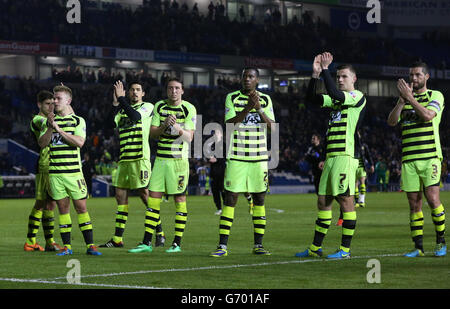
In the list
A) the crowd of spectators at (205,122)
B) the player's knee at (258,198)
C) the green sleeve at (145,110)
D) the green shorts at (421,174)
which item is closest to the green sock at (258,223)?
the player's knee at (258,198)

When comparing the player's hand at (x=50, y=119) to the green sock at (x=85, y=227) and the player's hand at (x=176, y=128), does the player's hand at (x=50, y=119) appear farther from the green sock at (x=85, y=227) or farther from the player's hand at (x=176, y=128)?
the player's hand at (x=176, y=128)

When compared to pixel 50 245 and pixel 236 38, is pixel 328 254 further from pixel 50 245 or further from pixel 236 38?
pixel 236 38

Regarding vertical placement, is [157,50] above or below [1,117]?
above

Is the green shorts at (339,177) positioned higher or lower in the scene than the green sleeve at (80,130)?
lower

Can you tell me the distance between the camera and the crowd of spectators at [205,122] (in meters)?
42.8

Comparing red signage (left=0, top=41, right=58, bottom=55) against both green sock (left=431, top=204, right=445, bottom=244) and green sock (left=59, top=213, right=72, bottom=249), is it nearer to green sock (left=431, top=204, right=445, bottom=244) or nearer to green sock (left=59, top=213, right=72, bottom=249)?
green sock (left=59, top=213, right=72, bottom=249)

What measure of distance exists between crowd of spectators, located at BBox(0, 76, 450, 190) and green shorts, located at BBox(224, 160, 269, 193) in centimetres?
2954

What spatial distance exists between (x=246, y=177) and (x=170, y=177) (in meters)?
1.31

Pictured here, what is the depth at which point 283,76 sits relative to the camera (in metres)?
66.9

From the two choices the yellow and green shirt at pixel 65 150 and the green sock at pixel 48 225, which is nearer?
the yellow and green shirt at pixel 65 150

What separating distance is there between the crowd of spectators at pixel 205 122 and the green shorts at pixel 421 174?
30.4 meters
